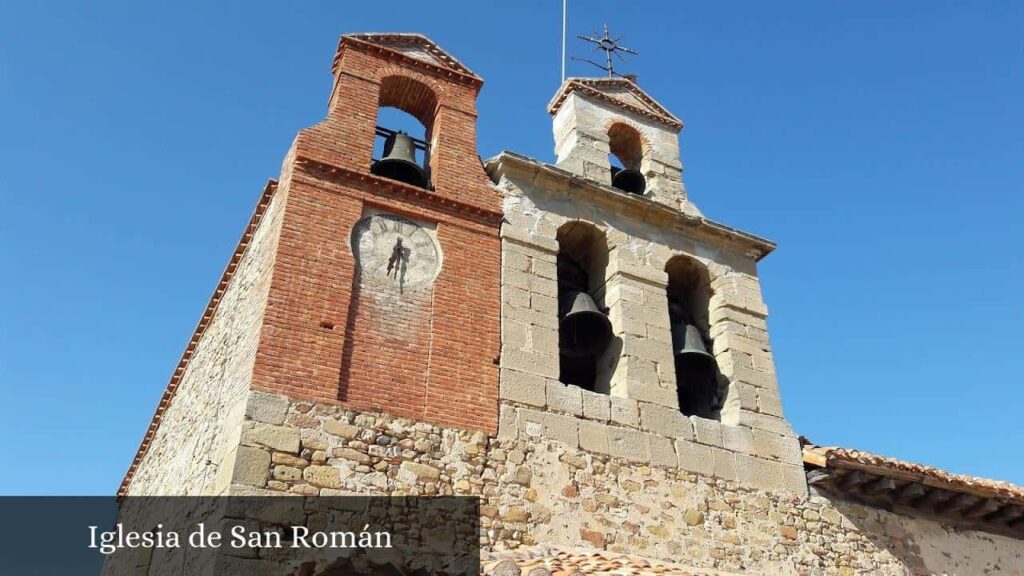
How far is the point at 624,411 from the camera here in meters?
8.16

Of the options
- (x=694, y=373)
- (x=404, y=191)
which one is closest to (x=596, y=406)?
(x=694, y=373)

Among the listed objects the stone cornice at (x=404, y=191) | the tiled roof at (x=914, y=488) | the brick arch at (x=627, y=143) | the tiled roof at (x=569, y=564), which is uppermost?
the brick arch at (x=627, y=143)

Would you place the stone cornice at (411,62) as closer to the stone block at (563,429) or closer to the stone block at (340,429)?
the stone block at (563,429)

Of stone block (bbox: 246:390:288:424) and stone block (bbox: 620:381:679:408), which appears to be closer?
stone block (bbox: 246:390:288:424)

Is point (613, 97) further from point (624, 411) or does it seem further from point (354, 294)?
point (354, 294)

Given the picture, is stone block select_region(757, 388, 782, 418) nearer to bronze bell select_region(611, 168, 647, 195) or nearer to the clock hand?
bronze bell select_region(611, 168, 647, 195)

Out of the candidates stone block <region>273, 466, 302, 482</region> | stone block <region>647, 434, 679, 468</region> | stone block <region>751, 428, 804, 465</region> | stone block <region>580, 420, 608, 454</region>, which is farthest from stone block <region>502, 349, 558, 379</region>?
stone block <region>751, 428, 804, 465</region>

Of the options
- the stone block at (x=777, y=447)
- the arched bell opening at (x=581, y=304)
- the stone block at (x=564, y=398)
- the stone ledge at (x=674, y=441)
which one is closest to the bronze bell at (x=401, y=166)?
the arched bell opening at (x=581, y=304)

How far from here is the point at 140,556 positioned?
335 inches

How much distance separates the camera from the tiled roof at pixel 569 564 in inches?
237

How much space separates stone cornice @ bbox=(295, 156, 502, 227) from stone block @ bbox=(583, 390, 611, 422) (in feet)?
6.39

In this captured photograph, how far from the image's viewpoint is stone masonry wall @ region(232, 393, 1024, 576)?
6.52m

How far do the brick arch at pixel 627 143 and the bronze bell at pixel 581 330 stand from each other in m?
2.65

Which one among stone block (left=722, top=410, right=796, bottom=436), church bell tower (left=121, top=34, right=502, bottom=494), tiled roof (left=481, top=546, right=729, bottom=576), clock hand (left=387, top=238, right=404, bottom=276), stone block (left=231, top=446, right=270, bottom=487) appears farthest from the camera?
stone block (left=722, top=410, right=796, bottom=436)
